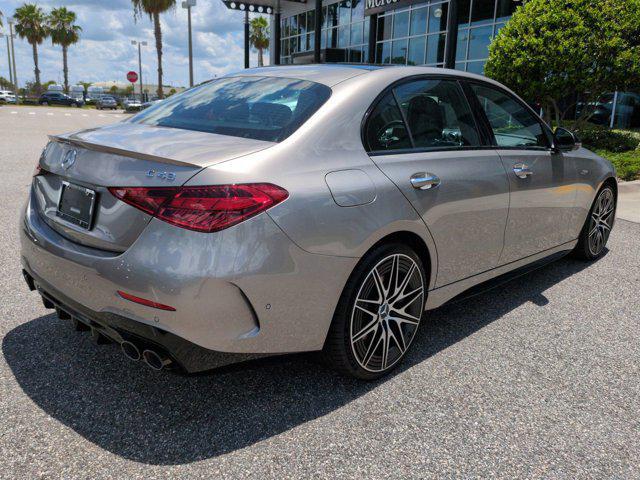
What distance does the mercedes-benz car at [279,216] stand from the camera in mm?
2195

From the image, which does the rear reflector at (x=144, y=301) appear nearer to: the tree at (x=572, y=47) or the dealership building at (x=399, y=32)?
the tree at (x=572, y=47)

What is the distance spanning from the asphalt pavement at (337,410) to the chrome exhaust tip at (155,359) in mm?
236

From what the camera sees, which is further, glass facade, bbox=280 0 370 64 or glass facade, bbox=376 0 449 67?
glass facade, bbox=280 0 370 64

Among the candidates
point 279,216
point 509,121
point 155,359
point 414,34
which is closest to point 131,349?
point 155,359

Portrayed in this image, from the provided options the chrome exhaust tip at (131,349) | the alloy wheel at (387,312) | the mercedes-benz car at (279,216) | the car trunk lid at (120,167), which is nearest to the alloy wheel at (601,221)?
the mercedes-benz car at (279,216)

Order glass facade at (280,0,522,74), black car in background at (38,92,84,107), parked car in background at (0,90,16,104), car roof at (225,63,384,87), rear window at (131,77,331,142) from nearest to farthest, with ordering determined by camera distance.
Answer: rear window at (131,77,331,142) < car roof at (225,63,384,87) < glass facade at (280,0,522,74) < black car in background at (38,92,84,107) < parked car in background at (0,90,16,104)

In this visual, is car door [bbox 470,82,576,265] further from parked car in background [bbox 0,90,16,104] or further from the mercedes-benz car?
parked car in background [bbox 0,90,16,104]

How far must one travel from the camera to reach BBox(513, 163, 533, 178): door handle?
3.68 meters

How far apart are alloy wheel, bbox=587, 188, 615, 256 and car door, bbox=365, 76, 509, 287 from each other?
1.91m

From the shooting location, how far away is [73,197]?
2545 mm

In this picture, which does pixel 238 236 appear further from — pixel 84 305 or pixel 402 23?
pixel 402 23

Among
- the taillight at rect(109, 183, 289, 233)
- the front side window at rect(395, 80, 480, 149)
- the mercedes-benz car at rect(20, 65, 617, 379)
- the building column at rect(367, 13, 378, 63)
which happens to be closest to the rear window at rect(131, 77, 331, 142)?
the mercedes-benz car at rect(20, 65, 617, 379)

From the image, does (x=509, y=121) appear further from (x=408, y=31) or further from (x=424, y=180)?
(x=408, y=31)

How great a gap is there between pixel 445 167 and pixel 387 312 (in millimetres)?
890
